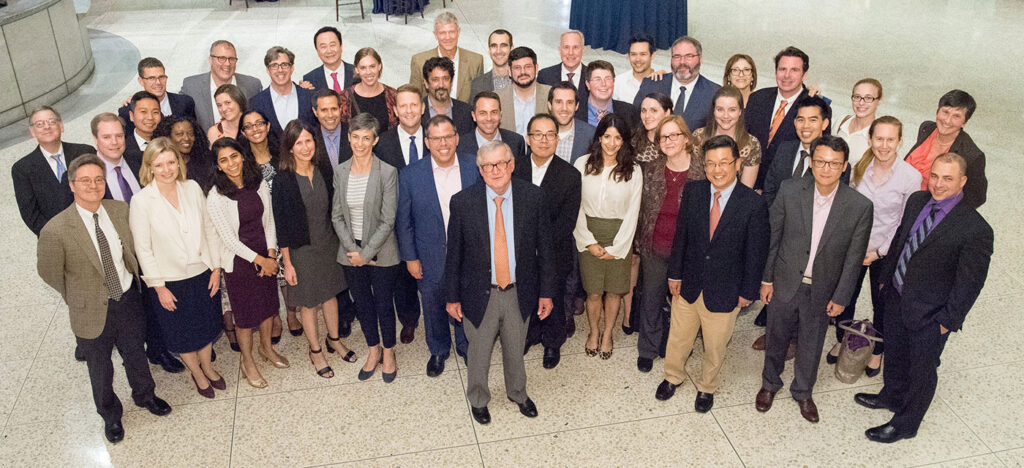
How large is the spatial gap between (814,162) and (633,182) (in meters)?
0.96

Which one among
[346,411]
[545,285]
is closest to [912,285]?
[545,285]

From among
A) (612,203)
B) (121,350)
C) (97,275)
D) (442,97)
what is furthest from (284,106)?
(612,203)

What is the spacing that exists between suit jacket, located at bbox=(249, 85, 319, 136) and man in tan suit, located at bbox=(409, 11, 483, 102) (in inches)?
32.6

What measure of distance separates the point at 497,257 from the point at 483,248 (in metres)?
0.11

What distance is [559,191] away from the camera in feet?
13.9

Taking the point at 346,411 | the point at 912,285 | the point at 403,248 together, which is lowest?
the point at 346,411

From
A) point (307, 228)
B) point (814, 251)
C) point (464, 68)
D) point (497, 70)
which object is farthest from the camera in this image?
point (464, 68)

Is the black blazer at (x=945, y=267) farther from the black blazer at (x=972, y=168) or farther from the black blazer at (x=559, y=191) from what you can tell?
the black blazer at (x=559, y=191)

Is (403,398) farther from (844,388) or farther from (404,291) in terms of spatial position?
(844,388)

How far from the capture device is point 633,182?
4.26m

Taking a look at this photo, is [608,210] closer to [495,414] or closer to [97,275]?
[495,414]

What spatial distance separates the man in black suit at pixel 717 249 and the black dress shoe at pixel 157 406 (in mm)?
2985

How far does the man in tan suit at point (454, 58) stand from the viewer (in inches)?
224

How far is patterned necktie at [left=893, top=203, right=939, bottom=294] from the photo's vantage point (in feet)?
12.2
